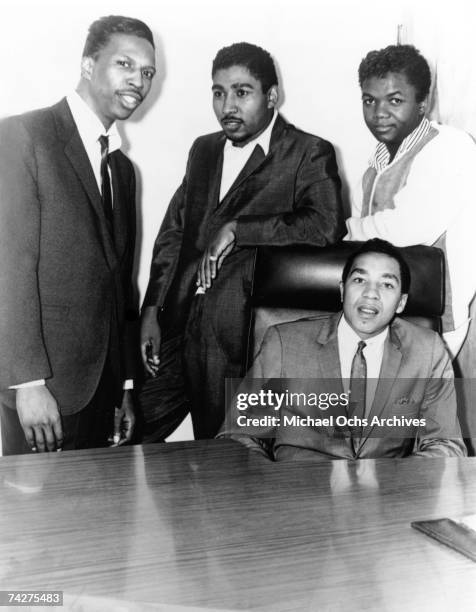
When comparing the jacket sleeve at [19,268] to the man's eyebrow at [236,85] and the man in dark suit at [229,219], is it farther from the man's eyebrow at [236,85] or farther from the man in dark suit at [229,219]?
the man's eyebrow at [236,85]

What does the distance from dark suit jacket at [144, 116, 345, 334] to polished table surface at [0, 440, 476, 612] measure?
70 cm

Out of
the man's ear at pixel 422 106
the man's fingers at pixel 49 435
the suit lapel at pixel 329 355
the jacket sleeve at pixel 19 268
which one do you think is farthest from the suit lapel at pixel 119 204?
the man's ear at pixel 422 106

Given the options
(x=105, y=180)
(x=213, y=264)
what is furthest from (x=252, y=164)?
(x=105, y=180)

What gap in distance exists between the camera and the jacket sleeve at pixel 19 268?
6.27 feet

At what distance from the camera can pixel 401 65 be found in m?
2.25

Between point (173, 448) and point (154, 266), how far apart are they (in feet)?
2.42

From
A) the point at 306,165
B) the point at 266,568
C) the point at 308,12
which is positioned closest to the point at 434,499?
the point at 266,568

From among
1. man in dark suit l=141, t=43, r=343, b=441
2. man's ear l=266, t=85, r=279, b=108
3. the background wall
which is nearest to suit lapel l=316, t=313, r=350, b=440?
man in dark suit l=141, t=43, r=343, b=441

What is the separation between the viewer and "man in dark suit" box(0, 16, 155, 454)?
76.0 inches

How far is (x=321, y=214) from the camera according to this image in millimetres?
2193

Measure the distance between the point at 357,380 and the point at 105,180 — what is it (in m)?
1.03

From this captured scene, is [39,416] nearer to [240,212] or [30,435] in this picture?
[30,435]

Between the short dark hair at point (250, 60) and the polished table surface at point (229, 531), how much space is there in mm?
1234

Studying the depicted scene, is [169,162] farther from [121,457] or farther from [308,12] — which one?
[121,457]
